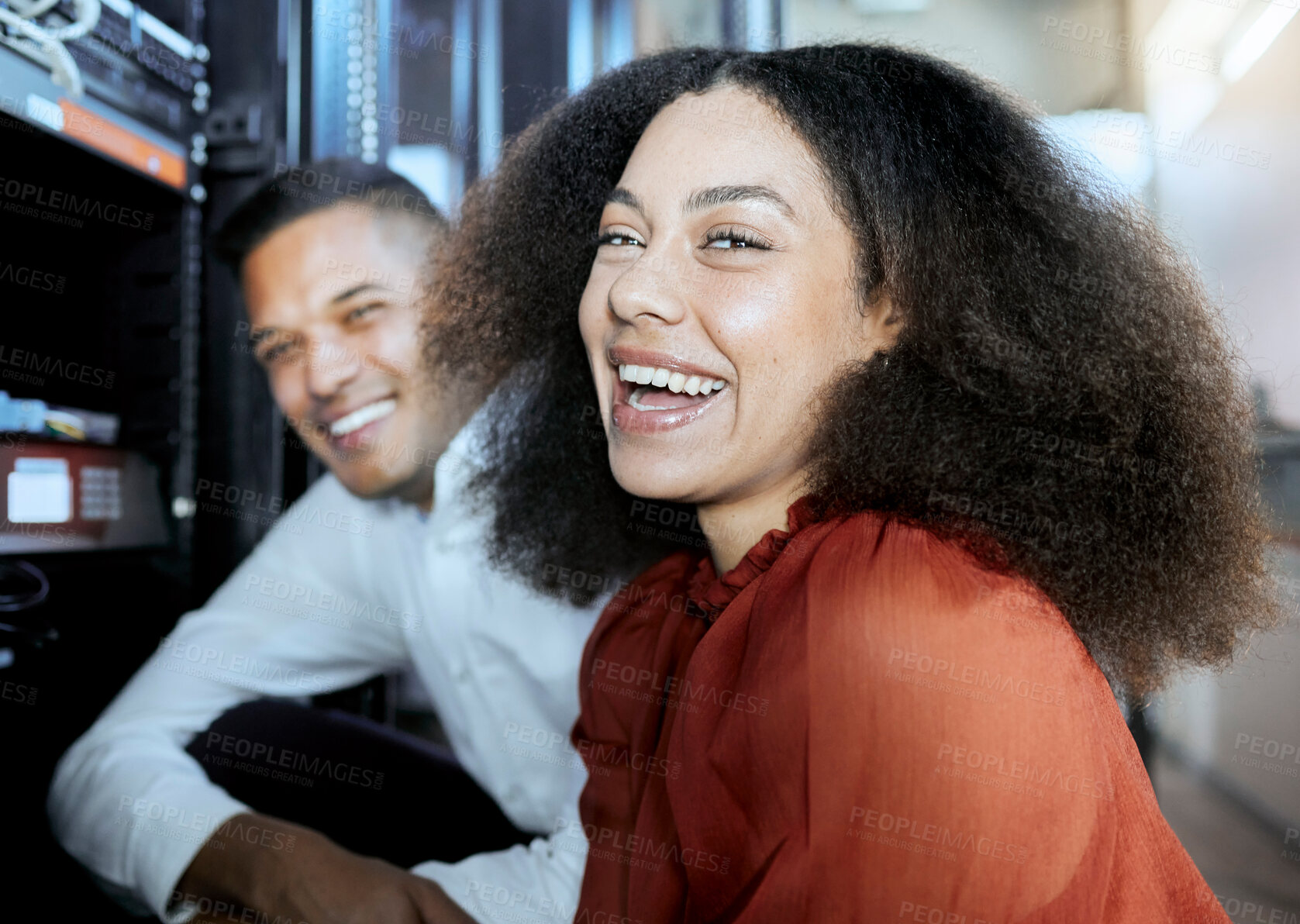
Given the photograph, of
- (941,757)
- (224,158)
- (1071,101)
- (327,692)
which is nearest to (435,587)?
(327,692)

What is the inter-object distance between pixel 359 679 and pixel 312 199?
1042 mm

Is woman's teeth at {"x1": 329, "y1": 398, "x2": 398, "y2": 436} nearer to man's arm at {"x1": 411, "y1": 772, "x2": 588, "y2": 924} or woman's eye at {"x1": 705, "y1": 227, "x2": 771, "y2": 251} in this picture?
man's arm at {"x1": 411, "y1": 772, "x2": 588, "y2": 924}

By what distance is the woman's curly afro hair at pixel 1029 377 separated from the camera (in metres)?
0.88

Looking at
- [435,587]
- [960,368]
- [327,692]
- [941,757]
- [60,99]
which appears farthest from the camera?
[327,692]

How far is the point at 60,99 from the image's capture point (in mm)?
1312

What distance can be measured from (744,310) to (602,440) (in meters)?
0.54

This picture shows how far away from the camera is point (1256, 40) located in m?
1.56

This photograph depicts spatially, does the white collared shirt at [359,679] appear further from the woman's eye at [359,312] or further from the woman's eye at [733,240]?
the woman's eye at [733,240]

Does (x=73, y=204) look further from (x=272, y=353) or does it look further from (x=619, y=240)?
(x=619, y=240)

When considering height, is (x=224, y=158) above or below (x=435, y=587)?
above

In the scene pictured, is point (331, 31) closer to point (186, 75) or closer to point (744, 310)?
point (186, 75)

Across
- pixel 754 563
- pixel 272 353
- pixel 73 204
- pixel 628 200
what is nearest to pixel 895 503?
pixel 754 563

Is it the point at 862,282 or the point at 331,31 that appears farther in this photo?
the point at 331,31

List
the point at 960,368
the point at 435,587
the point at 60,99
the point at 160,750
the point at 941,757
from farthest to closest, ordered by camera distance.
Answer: the point at 435,587, the point at 160,750, the point at 60,99, the point at 960,368, the point at 941,757
